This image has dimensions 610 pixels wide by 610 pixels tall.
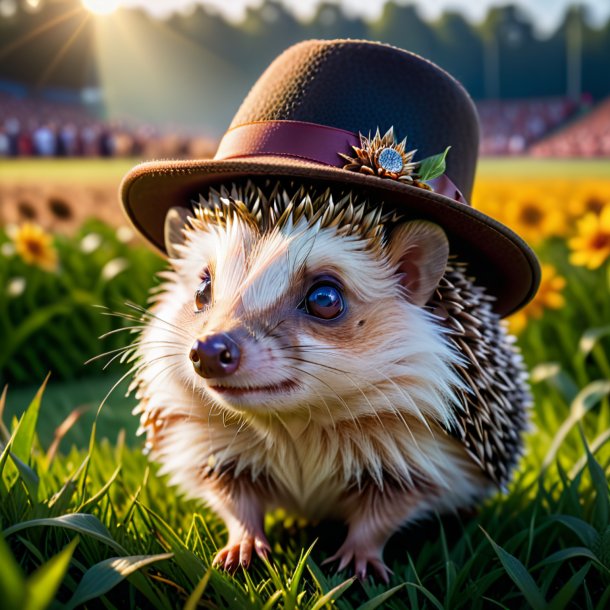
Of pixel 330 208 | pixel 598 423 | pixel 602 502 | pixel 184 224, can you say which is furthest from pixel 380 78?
pixel 598 423

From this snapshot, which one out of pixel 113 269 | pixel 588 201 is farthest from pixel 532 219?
pixel 113 269

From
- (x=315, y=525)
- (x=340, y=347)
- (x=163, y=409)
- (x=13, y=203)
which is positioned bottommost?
(x=13, y=203)

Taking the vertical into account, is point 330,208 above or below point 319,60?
below

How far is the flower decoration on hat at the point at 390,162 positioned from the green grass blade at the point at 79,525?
1173 millimetres

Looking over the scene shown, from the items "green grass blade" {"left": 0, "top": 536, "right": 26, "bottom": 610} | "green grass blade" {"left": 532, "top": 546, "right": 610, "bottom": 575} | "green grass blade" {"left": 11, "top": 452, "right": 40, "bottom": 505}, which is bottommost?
"green grass blade" {"left": 11, "top": 452, "right": 40, "bottom": 505}

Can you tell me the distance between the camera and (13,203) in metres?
7.18

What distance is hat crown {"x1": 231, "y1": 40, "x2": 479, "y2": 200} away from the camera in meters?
2.07

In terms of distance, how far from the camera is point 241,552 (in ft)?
6.63

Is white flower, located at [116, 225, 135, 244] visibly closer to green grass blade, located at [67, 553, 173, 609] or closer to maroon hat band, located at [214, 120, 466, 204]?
maroon hat band, located at [214, 120, 466, 204]

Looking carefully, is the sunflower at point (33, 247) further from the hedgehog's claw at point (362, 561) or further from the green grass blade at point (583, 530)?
the green grass blade at point (583, 530)

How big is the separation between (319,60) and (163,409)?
1.23 metres

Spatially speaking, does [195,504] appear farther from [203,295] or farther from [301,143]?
[301,143]

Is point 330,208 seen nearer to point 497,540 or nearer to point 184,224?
point 184,224

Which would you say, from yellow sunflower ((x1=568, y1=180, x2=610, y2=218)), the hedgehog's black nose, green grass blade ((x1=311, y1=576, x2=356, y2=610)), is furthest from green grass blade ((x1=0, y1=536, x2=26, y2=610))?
yellow sunflower ((x1=568, y1=180, x2=610, y2=218))
